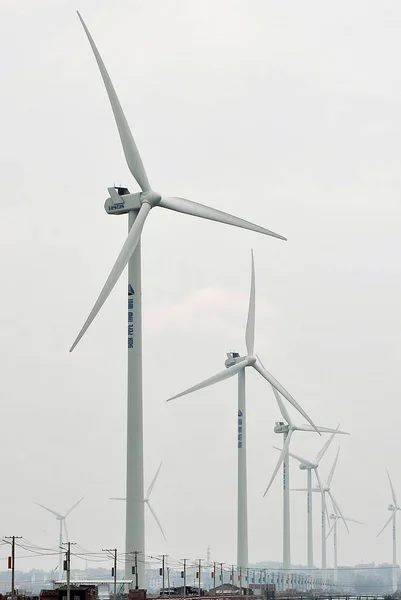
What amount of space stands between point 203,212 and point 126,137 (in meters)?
9.82

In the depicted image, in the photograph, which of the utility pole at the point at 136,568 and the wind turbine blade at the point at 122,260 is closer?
the wind turbine blade at the point at 122,260

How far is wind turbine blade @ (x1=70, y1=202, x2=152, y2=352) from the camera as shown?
293 ft

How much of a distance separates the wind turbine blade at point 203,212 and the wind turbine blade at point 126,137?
9.66 ft

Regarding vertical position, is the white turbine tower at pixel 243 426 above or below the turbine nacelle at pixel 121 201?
below

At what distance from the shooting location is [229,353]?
177875 millimetres

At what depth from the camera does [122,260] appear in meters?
97.9

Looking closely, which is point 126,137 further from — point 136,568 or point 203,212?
point 136,568

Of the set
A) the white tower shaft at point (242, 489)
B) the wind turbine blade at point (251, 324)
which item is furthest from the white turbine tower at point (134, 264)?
the white tower shaft at point (242, 489)

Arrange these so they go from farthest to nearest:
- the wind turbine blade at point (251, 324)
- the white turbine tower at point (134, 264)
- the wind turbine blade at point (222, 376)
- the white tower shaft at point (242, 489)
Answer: the white tower shaft at point (242, 489) < the wind turbine blade at point (251, 324) < the wind turbine blade at point (222, 376) < the white turbine tower at point (134, 264)

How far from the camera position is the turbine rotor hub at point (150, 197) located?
108 metres

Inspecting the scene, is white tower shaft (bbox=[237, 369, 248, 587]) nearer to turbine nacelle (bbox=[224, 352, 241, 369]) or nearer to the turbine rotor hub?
turbine nacelle (bbox=[224, 352, 241, 369])

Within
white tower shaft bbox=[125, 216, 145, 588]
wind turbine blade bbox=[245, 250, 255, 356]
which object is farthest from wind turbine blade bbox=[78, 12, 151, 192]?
wind turbine blade bbox=[245, 250, 255, 356]

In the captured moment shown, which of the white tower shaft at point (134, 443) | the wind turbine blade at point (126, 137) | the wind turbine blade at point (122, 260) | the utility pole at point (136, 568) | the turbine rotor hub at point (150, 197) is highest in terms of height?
the wind turbine blade at point (126, 137)

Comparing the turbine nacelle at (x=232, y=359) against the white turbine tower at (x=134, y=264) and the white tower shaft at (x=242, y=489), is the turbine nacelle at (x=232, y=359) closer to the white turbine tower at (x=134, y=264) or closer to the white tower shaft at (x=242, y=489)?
the white tower shaft at (x=242, y=489)
